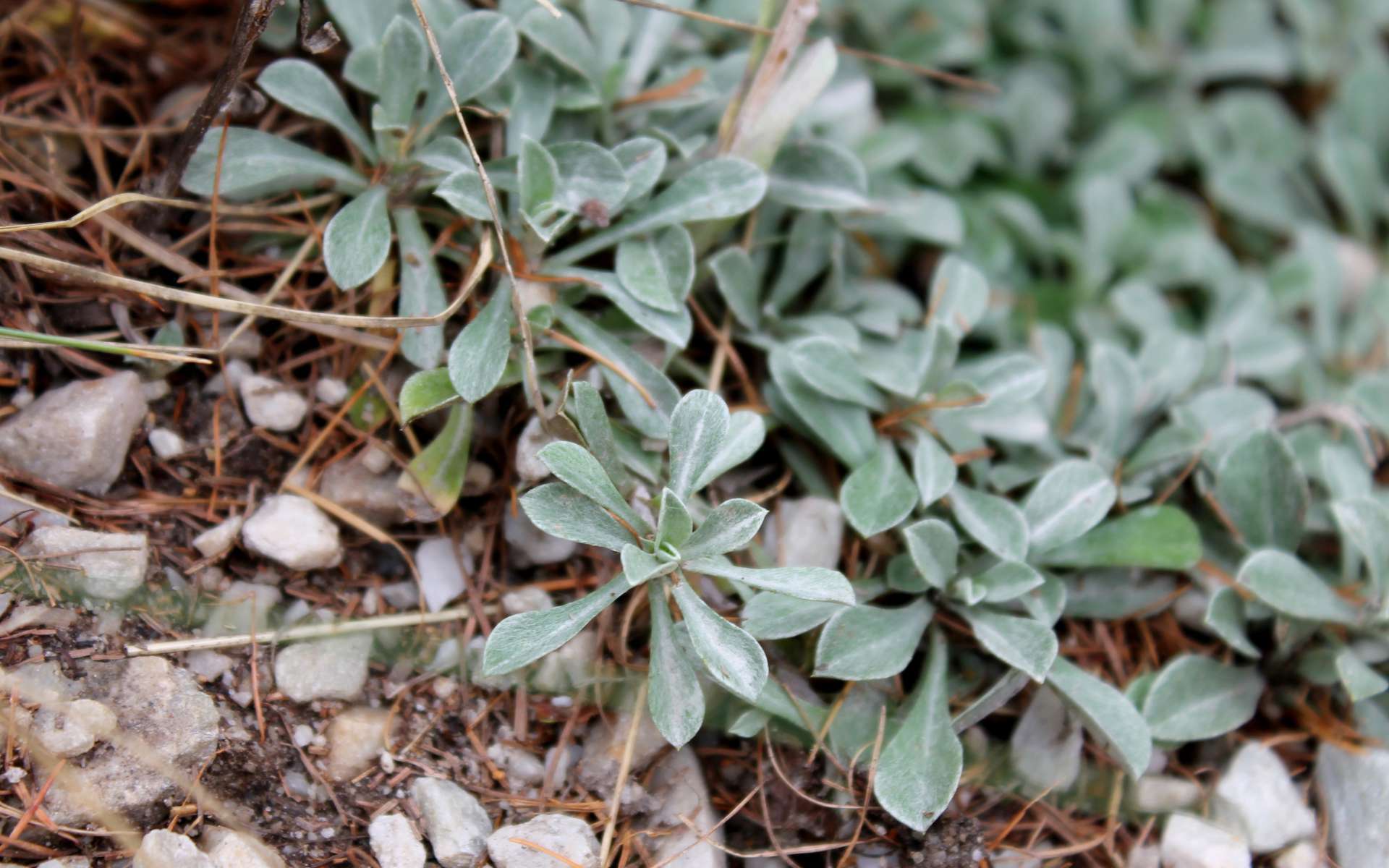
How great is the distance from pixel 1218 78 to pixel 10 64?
2.68 meters

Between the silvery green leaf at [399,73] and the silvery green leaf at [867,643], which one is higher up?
the silvery green leaf at [399,73]

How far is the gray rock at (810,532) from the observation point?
64.2 inches

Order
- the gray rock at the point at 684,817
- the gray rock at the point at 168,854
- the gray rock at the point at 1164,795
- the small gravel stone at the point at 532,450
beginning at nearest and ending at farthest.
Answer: the gray rock at the point at 168,854, the gray rock at the point at 684,817, the small gravel stone at the point at 532,450, the gray rock at the point at 1164,795

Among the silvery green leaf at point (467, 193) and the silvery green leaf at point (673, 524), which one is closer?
the silvery green leaf at point (673, 524)

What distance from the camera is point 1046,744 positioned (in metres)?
1.59

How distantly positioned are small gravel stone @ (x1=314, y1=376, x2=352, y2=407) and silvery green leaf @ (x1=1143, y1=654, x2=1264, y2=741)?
1.34 m

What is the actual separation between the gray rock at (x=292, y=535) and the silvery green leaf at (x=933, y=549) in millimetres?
839

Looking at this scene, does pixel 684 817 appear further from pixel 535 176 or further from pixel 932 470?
pixel 535 176

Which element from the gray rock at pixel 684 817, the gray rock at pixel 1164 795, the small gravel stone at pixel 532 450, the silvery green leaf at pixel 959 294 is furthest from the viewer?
the silvery green leaf at pixel 959 294

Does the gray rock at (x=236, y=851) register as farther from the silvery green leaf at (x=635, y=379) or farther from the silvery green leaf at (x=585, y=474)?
the silvery green leaf at (x=635, y=379)

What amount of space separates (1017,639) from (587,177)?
3.11 feet

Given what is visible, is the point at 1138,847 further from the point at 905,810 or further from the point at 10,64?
the point at 10,64

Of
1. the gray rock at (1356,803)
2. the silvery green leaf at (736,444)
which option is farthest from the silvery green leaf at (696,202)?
the gray rock at (1356,803)

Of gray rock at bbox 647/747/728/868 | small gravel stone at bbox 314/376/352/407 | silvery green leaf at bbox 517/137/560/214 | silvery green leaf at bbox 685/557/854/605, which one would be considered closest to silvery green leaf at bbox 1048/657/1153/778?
silvery green leaf at bbox 685/557/854/605
